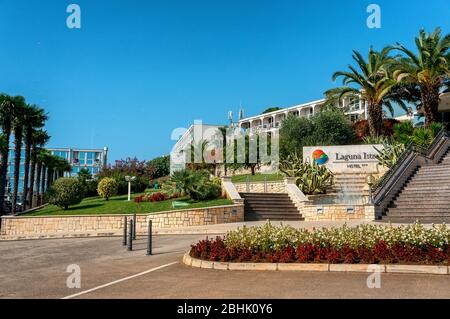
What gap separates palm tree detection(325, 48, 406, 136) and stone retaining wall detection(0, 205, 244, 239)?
56.7 feet

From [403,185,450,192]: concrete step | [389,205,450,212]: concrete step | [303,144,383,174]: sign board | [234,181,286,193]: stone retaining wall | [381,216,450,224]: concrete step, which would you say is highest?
[303,144,383,174]: sign board

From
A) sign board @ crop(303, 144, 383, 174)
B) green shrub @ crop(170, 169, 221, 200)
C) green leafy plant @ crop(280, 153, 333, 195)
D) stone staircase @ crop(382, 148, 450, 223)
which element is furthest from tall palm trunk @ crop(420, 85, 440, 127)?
green shrub @ crop(170, 169, 221, 200)

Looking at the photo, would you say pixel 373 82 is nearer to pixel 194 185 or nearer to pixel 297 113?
pixel 194 185

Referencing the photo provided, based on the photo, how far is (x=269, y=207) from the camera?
82.1 feet

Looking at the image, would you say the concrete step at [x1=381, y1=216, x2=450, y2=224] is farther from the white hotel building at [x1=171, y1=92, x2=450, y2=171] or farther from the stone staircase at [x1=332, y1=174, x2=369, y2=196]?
the white hotel building at [x1=171, y1=92, x2=450, y2=171]

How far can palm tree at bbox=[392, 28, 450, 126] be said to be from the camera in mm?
32062

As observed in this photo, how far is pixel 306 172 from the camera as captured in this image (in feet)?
91.8

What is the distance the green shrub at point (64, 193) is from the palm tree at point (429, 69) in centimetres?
2431

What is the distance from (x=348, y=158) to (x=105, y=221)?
16906mm

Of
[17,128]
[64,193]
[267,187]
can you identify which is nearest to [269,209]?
[267,187]
